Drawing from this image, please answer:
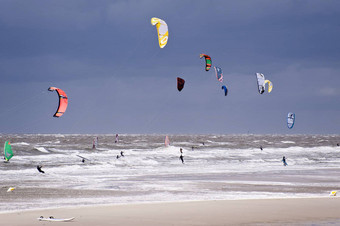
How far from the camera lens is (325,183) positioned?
68.2ft

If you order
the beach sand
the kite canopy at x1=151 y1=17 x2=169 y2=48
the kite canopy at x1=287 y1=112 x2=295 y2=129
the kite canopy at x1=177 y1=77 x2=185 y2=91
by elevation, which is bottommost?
the beach sand

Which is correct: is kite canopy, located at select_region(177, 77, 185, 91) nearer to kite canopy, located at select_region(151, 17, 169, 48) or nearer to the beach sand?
kite canopy, located at select_region(151, 17, 169, 48)

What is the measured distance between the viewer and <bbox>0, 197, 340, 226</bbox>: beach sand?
10320mm

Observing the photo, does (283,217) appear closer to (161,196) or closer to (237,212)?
(237,212)

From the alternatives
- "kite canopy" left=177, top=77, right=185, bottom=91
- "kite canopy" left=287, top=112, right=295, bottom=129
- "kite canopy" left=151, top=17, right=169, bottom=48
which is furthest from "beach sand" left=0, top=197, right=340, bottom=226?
"kite canopy" left=287, top=112, right=295, bottom=129

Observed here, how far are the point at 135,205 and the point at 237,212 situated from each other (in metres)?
2.70

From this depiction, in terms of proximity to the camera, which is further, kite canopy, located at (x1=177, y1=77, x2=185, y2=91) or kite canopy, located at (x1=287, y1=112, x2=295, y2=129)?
kite canopy, located at (x1=287, y1=112, x2=295, y2=129)

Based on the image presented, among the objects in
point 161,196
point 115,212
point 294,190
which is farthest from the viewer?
point 294,190

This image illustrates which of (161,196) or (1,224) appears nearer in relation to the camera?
(1,224)

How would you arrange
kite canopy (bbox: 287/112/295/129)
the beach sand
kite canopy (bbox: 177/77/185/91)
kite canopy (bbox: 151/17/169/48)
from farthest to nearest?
kite canopy (bbox: 287/112/295/129) < kite canopy (bbox: 177/77/185/91) < kite canopy (bbox: 151/17/169/48) < the beach sand

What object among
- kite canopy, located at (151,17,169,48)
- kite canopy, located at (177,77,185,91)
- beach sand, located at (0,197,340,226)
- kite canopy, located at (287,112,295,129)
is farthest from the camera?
kite canopy, located at (287,112,295,129)

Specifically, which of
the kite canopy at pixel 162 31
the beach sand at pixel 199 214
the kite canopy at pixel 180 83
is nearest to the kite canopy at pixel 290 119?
the kite canopy at pixel 180 83

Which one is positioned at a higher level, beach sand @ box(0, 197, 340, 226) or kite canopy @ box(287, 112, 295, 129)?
kite canopy @ box(287, 112, 295, 129)

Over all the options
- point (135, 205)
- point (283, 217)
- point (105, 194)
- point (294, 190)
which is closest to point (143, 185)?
point (105, 194)
